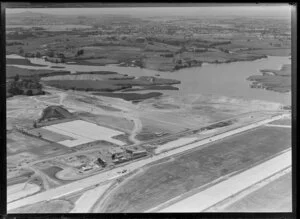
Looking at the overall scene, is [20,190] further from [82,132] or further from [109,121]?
[109,121]

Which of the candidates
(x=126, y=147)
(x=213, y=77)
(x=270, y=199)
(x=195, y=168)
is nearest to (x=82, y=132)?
(x=126, y=147)

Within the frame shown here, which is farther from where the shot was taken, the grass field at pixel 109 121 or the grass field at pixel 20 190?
the grass field at pixel 109 121

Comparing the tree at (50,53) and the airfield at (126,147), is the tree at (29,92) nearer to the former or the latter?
the airfield at (126,147)

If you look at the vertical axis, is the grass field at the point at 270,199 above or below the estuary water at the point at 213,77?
below

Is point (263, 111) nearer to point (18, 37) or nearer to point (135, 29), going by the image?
point (135, 29)

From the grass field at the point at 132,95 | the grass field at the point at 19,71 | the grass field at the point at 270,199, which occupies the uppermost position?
the grass field at the point at 19,71

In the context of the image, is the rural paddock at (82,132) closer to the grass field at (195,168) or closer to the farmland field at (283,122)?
the grass field at (195,168)

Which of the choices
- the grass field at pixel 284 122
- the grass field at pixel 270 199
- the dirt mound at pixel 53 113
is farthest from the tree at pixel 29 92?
the grass field at pixel 284 122
